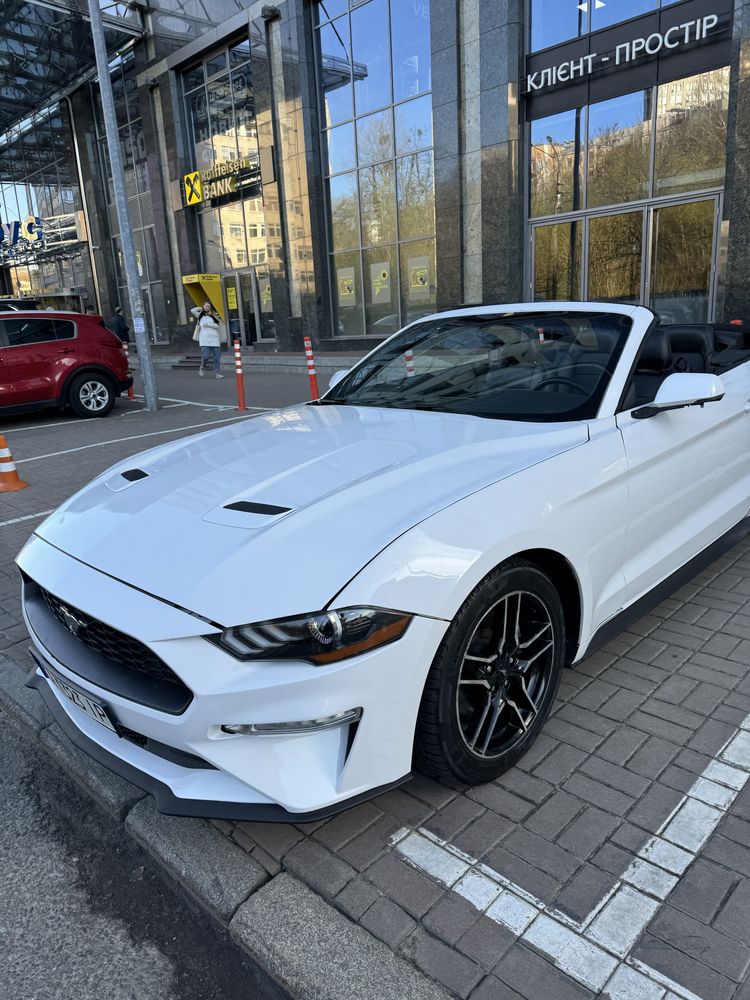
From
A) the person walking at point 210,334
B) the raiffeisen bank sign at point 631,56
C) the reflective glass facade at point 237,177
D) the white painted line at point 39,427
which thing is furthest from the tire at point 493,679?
the reflective glass facade at point 237,177

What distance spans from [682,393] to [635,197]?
11921mm

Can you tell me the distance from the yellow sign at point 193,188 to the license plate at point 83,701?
23.3m

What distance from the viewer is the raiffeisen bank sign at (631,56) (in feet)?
37.9

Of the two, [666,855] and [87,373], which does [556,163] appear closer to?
[87,373]

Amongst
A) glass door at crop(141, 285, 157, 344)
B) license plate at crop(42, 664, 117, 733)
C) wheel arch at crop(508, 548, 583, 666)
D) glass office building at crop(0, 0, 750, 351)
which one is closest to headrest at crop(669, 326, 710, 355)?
wheel arch at crop(508, 548, 583, 666)

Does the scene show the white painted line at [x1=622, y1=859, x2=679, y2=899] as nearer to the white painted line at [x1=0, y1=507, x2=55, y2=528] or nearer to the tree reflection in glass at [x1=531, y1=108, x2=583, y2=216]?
the white painted line at [x1=0, y1=507, x2=55, y2=528]

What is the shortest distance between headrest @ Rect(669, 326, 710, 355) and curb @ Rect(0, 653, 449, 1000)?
3570mm

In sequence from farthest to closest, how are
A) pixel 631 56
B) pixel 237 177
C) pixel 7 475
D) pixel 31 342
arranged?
pixel 237 177 < pixel 631 56 < pixel 31 342 < pixel 7 475

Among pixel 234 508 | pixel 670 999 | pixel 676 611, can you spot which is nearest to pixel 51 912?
pixel 234 508

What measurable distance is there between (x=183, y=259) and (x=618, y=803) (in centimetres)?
2487

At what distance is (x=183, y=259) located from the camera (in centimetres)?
2428

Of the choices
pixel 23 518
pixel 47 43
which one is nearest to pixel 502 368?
pixel 23 518

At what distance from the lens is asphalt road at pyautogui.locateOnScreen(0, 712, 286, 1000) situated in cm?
192

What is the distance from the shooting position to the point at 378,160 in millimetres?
17172
